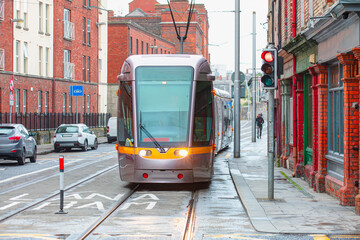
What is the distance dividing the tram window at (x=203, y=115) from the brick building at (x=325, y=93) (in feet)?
8.27

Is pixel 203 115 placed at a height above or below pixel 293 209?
above

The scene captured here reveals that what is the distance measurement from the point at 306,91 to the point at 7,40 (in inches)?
997

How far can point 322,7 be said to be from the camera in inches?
591

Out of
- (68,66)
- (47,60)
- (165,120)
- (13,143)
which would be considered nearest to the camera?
(165,120)

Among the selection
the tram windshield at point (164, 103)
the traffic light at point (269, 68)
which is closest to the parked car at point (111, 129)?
the tram windshield at point (164, 103)

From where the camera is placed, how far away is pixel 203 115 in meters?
15.9

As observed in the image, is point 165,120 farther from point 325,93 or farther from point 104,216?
point 104,216

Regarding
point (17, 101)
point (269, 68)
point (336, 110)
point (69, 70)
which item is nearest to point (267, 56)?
point (269, 68)

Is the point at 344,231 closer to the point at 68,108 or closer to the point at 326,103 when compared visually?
the point at 326,103

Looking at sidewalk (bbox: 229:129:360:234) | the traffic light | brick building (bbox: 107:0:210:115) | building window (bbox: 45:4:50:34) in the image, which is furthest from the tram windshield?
brick building (bbox: 107:0:210:115)

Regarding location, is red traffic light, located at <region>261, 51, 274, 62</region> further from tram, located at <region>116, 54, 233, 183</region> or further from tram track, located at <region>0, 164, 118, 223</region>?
tram track, located at <region>0, 164, 118, 223</region>

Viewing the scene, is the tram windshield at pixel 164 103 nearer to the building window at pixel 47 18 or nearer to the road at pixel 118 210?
the road at pixel 118 210

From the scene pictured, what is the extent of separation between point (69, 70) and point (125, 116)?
35.4 meters

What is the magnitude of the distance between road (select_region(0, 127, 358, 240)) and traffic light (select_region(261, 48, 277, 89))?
97.3 inches
